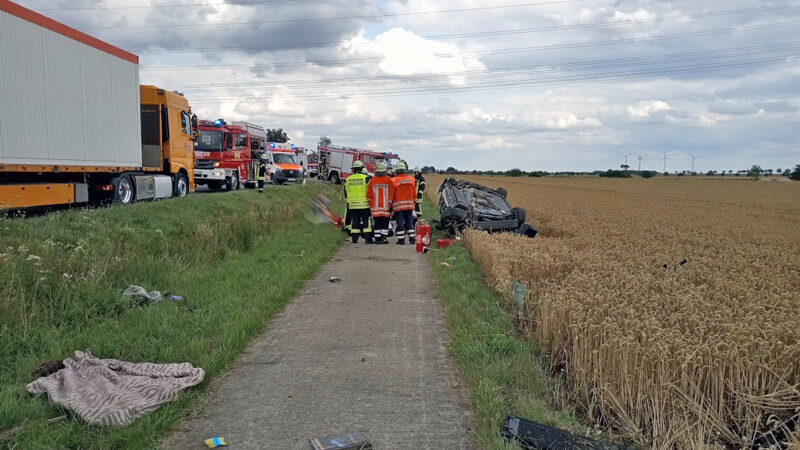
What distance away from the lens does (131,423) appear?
4.10 meters

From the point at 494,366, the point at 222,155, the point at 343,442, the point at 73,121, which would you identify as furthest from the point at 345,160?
the point at 343,442

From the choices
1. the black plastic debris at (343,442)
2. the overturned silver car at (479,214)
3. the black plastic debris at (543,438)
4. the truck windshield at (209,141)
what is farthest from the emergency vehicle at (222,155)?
the black plastic debris at (543,438)

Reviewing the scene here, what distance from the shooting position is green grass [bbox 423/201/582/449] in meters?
4.32

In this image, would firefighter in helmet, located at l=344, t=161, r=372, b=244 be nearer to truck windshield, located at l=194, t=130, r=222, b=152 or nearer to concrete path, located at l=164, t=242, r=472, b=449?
concrete path, located at l=164, t=242, r=472, b=449

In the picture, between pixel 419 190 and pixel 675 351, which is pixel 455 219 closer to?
pixel 419 190

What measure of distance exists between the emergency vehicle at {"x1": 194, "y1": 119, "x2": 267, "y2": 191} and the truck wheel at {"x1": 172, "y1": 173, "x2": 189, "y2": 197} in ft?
17.8

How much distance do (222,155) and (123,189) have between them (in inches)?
433

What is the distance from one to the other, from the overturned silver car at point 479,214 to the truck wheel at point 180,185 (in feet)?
26.6

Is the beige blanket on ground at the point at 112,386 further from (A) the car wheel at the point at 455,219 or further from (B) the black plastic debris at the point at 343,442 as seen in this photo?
(A) the car wheel at the point at 455,219

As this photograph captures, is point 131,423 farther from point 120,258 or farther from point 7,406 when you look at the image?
point 120,258

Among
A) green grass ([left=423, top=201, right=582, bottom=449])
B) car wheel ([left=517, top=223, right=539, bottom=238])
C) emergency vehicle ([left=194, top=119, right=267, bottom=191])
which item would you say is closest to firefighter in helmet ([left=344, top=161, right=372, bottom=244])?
car wheel ([left=517, top=223, right=539, bottom=238])

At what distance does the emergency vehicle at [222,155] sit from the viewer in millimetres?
25250

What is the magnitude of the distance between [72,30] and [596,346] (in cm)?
1213

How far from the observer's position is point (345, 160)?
1677 inches
